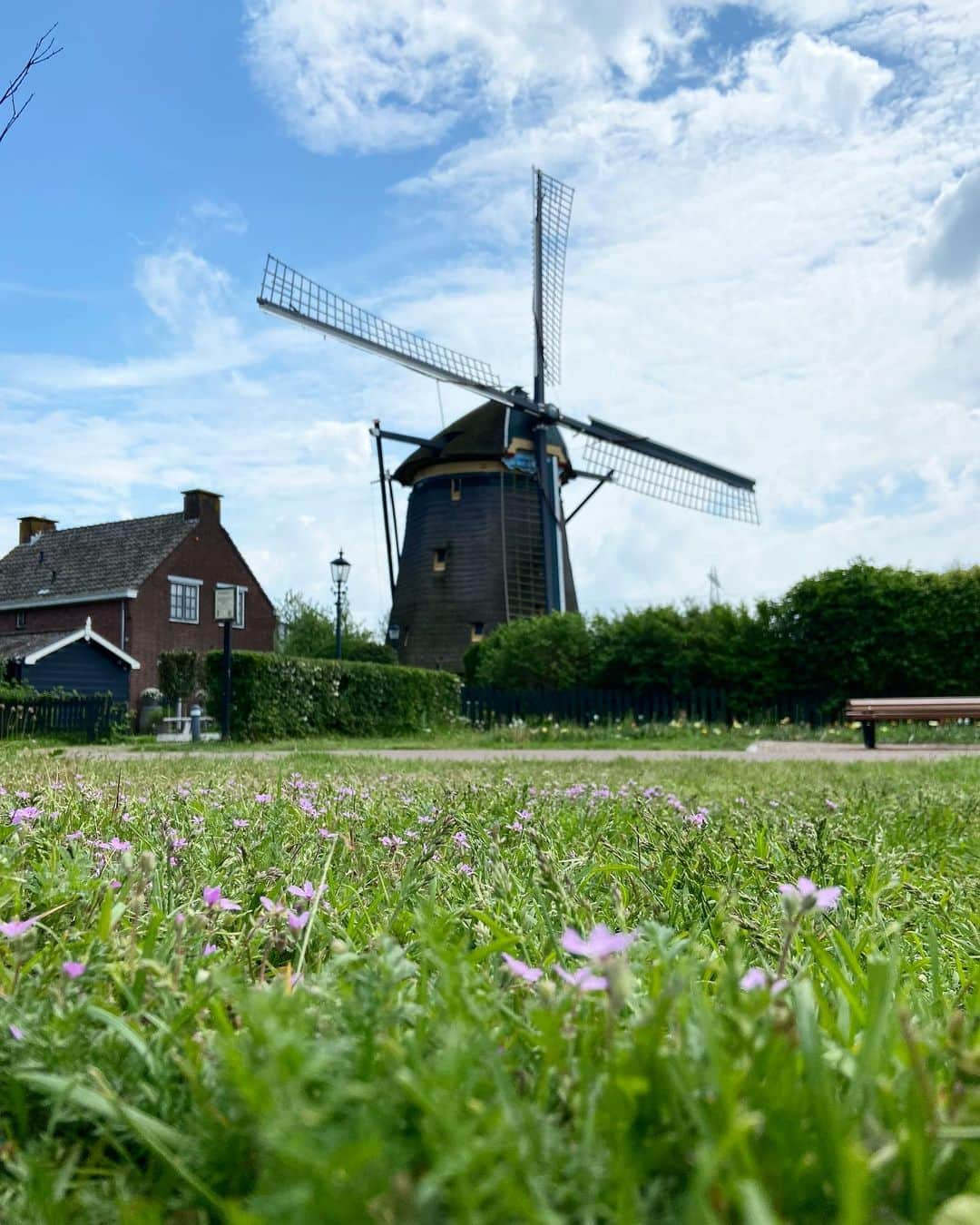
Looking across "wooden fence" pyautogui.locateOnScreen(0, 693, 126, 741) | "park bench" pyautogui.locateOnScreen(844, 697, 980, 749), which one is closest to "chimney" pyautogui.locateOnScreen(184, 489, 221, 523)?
"wooden fence" pyautogui.locateOnScreen(0, 693, 126, 741)

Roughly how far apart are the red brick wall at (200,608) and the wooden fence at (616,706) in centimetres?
1539

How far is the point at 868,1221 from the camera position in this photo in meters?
0.68

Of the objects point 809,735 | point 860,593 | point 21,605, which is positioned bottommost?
point 809,735

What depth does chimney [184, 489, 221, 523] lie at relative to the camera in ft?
127

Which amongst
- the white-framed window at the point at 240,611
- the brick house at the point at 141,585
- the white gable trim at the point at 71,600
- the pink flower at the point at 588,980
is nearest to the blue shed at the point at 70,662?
the brick house at the point at 141,585

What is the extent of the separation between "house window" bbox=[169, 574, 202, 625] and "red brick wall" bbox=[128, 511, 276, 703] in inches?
6.2

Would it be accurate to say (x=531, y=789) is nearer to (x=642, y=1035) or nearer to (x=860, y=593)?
(x=642, y=1035)

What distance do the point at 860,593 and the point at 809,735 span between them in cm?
358

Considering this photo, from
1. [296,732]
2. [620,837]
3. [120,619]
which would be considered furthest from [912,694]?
[120,619]

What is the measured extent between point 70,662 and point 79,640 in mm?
757

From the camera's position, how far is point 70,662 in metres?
32.0

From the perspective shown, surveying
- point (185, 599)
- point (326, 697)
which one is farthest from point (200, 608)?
point (326, 697)

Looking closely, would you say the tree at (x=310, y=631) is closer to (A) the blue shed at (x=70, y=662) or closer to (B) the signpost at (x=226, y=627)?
(A) the blue shed at (x=70, y=662)

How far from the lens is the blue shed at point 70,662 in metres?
30.6
